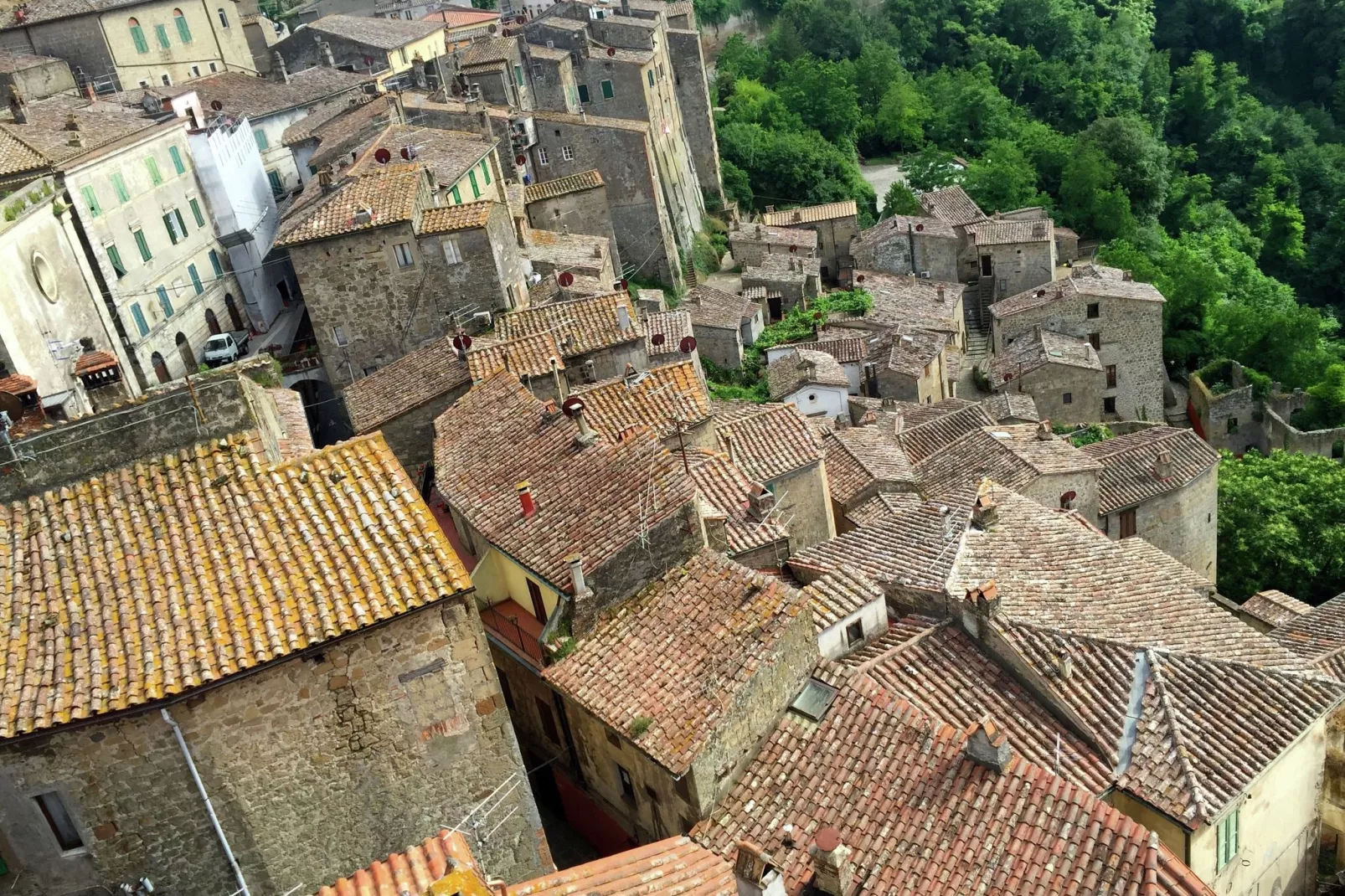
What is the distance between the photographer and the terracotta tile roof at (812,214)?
62438mm

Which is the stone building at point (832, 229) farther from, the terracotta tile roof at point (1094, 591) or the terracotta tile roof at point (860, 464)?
the terracotta tile roof at point (1094, 591)

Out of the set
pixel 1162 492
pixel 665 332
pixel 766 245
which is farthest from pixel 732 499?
pixel 766 245

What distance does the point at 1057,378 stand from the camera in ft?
157

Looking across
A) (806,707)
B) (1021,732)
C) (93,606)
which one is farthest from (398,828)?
(1021,732)

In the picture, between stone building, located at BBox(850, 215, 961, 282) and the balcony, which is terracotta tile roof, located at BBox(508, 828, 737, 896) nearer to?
the balcony

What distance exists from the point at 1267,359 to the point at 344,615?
183 feet

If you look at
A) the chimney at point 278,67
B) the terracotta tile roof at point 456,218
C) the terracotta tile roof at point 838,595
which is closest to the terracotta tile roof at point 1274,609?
the terracotta tile roof at point 838,595

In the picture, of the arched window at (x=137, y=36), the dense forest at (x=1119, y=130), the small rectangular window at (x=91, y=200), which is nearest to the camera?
the small rectangular window at (x=91, y=200)

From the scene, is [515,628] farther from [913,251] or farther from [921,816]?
[913,251]

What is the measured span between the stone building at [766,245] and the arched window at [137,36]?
105ft

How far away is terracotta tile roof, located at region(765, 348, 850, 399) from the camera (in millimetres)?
42000

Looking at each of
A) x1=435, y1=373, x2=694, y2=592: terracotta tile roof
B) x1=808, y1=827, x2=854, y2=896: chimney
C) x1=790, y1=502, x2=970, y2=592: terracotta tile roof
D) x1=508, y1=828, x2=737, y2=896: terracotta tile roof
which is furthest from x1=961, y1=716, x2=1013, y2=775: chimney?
x1=435, y1=373, x2=694, y2=592: terracotta tile roof

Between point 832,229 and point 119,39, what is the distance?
38.5m

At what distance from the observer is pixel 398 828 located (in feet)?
40.0
